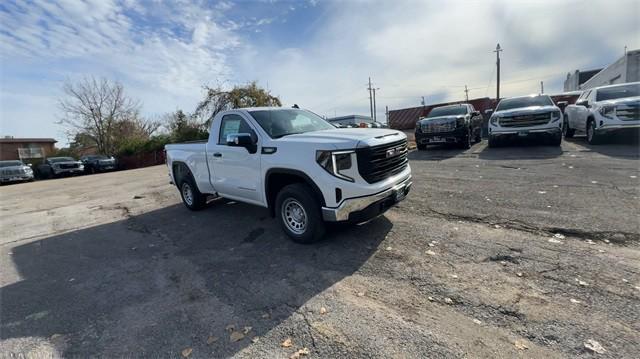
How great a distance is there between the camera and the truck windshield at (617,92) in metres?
9.88

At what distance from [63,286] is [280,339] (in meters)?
2.99

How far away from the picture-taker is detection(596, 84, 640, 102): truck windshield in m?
9.88

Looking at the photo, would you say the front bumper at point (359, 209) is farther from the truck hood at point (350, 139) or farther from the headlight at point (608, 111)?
the headlight at point (608, 111)

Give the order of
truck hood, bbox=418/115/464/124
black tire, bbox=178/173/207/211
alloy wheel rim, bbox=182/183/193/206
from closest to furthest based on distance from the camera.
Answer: black tire, bbox=178/173/207/211 → alloy wheel rim, bbox=182/183/193/206 → truck hood, bbox=418/115/464/124

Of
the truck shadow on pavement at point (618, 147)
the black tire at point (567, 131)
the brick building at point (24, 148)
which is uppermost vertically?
the brick building at point (24, 148)

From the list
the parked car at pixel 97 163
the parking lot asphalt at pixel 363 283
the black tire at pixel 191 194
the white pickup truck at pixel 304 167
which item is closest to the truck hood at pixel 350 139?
the white pickup truck at pixel 304 167

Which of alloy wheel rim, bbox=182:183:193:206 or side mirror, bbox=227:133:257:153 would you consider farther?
alloy wheel rim, bbox=182:183:193:206

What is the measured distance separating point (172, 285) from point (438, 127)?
10255mm

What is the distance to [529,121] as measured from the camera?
992 centimetres

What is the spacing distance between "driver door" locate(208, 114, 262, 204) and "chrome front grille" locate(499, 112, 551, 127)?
8952mm

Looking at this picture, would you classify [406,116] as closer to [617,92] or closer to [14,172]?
[617,92]

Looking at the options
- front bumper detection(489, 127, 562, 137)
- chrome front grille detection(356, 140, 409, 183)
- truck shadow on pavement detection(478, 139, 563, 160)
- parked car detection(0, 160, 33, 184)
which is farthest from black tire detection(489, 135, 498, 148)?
parked car detection(0, 160, 33, 184)

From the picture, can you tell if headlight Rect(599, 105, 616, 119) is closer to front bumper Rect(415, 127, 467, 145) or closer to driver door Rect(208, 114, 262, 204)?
front bumper Rect(415, 127, 467, 145)

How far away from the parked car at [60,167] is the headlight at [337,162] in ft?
89.4
